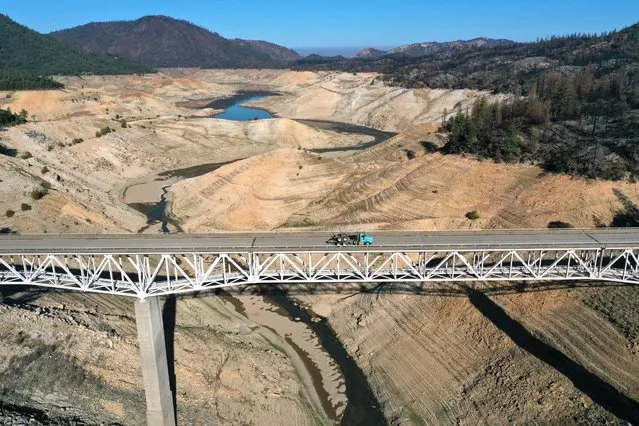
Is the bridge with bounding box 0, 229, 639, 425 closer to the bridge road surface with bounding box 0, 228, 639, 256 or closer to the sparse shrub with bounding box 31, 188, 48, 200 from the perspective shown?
the bridge road surface with bounding box 0, 228, 639, 256

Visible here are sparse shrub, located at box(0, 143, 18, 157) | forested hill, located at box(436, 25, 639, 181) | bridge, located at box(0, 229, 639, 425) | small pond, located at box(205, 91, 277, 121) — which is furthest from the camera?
small pond, located at box(205, 91, 277, 121)

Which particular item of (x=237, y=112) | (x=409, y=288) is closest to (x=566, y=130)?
(x=409, y=288)

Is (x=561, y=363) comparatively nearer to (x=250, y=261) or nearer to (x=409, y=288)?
(x=409, y=288)

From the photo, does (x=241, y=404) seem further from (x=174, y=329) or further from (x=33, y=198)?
(x=33, y=198)

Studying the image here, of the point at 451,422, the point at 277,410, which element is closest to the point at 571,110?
the point at 451,422

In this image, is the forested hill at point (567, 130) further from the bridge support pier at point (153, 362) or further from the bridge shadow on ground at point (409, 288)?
the bridge support pier at point (153, 362)

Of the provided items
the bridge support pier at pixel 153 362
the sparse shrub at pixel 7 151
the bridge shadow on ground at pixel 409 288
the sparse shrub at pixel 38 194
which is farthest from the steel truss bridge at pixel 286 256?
the sparse shrub at pixel 7 151

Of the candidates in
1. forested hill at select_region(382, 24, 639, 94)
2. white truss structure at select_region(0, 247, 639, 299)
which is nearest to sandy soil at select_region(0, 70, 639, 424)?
white truss structure at select_region(0, 247, 639, 299)
